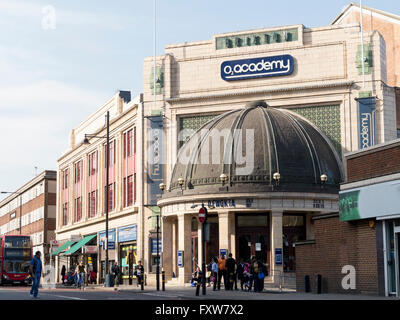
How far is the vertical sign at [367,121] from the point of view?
50.0 metres

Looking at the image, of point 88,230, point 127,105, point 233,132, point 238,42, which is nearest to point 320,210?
point 233,132

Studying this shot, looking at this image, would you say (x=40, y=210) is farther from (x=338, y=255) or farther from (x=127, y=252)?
(x=338, y=255)

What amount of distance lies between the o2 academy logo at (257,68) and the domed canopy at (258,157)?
587cm

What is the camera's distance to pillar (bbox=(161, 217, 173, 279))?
4862 centimetres

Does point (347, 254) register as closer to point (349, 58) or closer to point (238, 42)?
point (349, 58)

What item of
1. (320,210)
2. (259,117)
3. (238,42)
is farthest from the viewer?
(238,42)

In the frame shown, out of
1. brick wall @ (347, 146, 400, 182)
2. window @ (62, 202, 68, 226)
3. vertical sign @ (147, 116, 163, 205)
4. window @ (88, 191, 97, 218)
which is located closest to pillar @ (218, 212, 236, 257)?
vertical sign @ (147, 116, 163, 205)

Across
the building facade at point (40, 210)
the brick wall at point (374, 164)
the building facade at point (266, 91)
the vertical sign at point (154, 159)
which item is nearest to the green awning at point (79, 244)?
the building facade at point (40, 210)

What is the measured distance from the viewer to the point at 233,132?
46.4 meters

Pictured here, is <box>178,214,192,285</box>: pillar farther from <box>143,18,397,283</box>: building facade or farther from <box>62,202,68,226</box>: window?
<box>62,202,68,226</box>: window

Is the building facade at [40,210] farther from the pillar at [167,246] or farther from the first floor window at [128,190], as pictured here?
the pillar at [167,246]

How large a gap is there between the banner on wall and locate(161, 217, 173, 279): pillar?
2036 cm

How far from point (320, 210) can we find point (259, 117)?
7605 mm

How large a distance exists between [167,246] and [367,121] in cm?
1649
